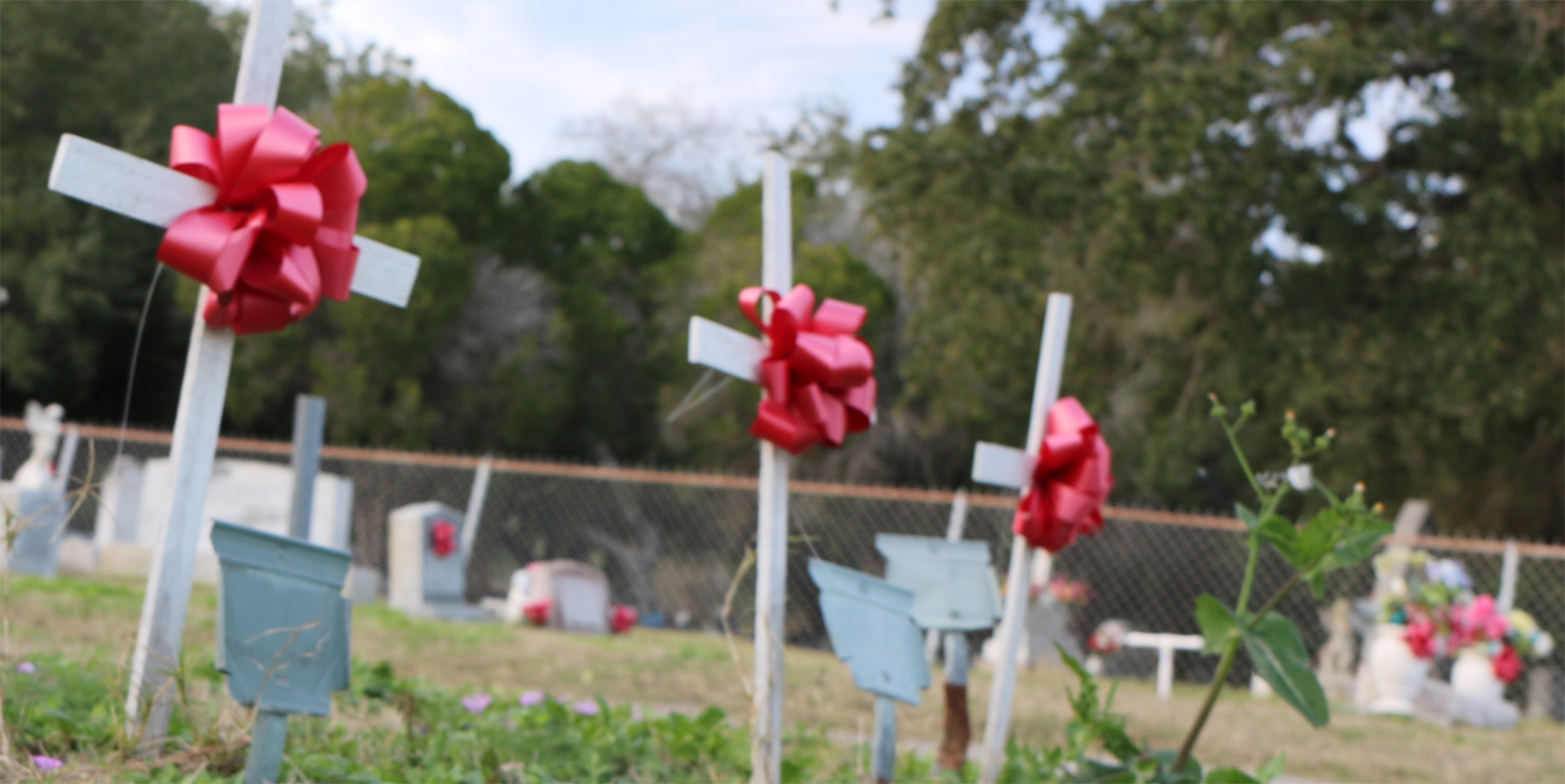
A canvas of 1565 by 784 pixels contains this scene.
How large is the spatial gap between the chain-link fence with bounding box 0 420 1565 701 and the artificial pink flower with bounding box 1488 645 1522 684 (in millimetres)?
1598

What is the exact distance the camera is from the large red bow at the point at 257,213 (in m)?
2.22

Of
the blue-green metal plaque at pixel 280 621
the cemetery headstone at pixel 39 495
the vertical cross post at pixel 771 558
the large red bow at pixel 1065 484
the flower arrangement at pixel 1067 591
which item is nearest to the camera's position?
the blue-green metal plaque at pixel 280 621

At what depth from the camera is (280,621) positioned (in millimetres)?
2170

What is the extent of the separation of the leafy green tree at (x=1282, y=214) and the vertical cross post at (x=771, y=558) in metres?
7.74

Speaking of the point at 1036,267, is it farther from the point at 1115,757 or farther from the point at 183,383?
the point at 183,383

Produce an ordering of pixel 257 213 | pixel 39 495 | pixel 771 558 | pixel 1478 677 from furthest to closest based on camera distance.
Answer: pixel 39 495
pixel 1478 677
pixel 771 558
pixel 257 213

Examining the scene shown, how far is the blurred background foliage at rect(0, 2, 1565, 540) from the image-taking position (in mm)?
10039

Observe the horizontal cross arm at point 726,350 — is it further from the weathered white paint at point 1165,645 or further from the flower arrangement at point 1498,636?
the weathered white paint at point 1165,645

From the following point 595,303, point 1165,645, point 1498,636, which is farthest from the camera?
point 595,303

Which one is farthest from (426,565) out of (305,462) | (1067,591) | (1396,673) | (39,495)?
(1396,673)

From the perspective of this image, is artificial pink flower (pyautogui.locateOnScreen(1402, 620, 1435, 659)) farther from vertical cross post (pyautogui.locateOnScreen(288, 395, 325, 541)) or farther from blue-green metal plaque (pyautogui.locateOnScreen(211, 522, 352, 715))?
blue-green metal plaque (pyautogui.locateOnScreen(211, 522, 352, 715))

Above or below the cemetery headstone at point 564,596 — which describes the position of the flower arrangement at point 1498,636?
above

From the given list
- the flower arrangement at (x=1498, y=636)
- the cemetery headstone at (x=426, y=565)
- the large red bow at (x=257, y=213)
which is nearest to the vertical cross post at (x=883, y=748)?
the large red bow at (x=257, y=213)

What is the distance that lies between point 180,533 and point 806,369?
4.19 ft
